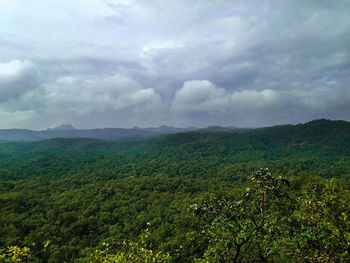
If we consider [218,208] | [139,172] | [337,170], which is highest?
[218,208]

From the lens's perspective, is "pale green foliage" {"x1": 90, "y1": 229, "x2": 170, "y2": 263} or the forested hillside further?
"pale green foliage" {"x1": 90, "y1": 229, "x2": 170, "y2": 263}

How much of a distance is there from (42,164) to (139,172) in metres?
60.7

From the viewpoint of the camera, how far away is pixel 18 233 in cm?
3189

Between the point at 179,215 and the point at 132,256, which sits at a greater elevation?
the point at 132,256

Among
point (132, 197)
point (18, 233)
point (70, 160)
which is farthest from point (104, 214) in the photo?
point (70, 160)

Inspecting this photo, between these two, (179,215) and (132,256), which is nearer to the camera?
(132,256)

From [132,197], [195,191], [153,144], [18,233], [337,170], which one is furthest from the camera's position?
[153,144]

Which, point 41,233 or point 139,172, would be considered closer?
point 41,233

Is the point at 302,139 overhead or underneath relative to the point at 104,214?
overhead

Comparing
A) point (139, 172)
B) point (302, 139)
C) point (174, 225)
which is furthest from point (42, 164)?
point (302, 139)

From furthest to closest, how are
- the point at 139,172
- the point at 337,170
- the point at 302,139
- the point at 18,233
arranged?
the point at 302,139 < the point at 139,172 < the point at 337,170 < the point at 18,233

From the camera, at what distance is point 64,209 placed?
43031mm

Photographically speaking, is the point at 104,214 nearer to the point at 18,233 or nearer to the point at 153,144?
the point at 18,233

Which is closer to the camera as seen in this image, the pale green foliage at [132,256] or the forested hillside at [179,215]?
the forested hillside at [179,215]
